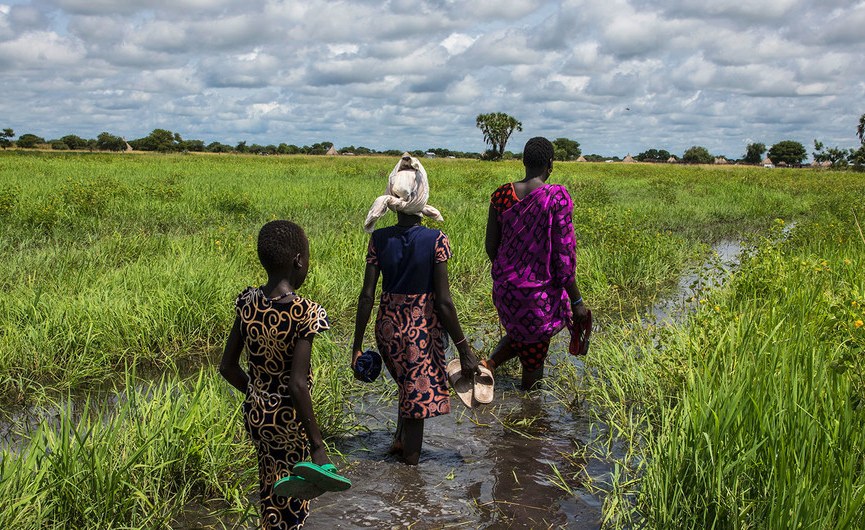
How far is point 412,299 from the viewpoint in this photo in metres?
3.35

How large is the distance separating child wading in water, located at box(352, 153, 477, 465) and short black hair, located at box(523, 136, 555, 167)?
94 centimetres

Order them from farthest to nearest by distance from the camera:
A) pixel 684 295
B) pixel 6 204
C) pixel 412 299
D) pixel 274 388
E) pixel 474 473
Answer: pixel 6 204 < pixel 684 295 < pixel 474 473 < pixel 412 299 < pixel 274 388

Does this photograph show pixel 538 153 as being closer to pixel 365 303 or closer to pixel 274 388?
pixel 365 303

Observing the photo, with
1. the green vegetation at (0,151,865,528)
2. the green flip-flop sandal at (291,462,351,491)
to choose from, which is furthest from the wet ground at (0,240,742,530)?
the green flip-flop sandal at (291,462,351,491)

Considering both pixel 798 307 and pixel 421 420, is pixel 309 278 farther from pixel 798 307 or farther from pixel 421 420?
pixel 798 307

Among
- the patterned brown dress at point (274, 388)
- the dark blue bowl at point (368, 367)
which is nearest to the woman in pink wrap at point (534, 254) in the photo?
the dark blue bowl at point (368, 367)

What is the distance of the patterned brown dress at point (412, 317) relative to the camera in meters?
3.29

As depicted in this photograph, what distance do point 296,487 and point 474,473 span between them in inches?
62.7

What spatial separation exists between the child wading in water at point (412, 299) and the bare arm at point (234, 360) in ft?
2.78

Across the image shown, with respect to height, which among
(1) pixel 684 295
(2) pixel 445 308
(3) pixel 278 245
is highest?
(3) pixel 278 245

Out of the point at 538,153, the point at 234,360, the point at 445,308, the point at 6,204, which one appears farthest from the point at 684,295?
the point at 6,204

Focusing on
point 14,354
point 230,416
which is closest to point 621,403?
point 230,416

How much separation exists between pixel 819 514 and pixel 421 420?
191 centimetres

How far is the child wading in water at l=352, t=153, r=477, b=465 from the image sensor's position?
3279mm
